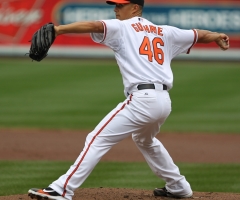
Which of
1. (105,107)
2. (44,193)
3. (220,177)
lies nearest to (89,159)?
(44,193)

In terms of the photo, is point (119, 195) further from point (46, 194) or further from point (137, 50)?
point (137, 50)

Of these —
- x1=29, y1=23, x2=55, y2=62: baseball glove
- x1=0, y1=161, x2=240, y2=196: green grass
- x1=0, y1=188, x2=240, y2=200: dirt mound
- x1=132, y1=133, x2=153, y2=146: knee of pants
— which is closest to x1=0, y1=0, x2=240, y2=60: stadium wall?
x1=0, y1=161, x2=240, y2=196: green grass

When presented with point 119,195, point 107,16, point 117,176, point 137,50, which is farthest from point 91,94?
point 137,50

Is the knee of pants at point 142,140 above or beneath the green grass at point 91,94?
above

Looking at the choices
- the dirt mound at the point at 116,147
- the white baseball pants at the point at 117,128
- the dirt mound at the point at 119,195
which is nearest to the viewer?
the white baseball pants at the point at 117,128

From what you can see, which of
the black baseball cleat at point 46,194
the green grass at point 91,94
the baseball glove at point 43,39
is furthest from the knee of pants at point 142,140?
the green grass at point 91,94

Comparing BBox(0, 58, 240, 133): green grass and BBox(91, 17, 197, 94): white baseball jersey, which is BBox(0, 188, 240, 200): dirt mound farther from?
BBox(0, 58, 240, 133): green grass

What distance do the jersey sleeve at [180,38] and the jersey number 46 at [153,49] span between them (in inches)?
7.1

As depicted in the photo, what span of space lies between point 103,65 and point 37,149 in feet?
33.1

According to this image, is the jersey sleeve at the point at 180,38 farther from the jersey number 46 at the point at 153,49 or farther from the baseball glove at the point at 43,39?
the baseball glove at the point at 43,39

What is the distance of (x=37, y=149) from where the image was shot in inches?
364

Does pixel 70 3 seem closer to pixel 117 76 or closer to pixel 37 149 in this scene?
pixel 117 76

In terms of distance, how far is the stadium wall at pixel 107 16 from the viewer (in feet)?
65.8

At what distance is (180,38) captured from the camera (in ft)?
18.8
